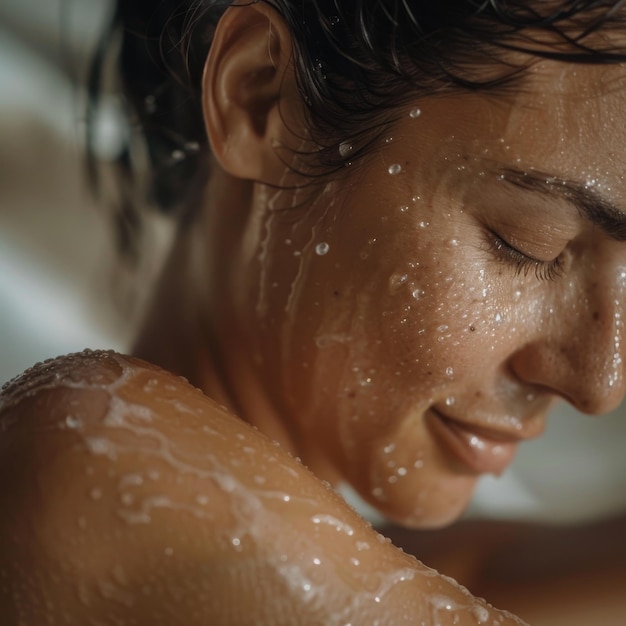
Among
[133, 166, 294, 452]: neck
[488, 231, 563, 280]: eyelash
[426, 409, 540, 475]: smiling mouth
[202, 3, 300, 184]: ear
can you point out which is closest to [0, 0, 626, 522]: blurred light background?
[133, 166, 294, 452]: neck

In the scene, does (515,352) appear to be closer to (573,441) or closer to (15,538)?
(15,538)

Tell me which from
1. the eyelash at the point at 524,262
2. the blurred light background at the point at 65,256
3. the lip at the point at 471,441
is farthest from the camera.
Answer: the blurred light background at the point at 65,256

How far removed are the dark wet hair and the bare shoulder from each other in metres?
0.27

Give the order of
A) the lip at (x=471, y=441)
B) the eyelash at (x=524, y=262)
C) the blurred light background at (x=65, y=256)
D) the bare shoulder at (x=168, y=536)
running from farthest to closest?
the blurred light background at (x=65, y=256), the lip at (x=471, y=441), the eyelash at (x=524, y=262), the bare shoulder at (x=168, y=536)

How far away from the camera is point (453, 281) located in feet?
2.02

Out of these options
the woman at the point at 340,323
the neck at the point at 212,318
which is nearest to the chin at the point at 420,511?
the woman at the point at 340,323

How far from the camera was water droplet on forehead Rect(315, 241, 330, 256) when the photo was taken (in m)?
0.66

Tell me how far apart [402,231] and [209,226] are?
274mm

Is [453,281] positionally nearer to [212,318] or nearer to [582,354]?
[582,354]

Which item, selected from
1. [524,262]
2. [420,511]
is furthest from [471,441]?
[524,262]

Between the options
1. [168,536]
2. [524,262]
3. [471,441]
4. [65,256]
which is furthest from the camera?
[65,256]

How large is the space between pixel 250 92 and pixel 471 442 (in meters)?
0.38

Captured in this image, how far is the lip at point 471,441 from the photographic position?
0.75m

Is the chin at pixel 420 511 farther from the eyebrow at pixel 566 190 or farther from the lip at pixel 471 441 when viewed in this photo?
the eyebrow at pixel 566 190
